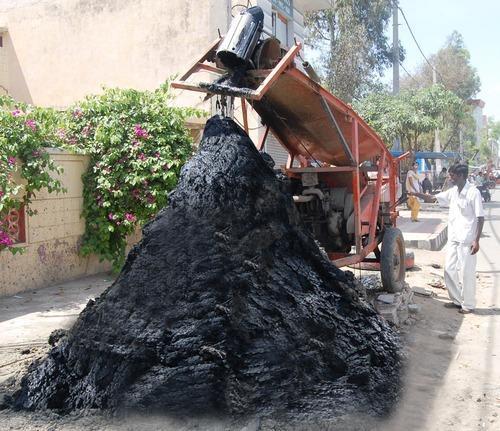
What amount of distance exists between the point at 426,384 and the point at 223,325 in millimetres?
1912

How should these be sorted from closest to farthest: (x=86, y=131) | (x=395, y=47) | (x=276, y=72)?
(x=276, y=72) < (x=86, y=131) < (x=395, y=47)

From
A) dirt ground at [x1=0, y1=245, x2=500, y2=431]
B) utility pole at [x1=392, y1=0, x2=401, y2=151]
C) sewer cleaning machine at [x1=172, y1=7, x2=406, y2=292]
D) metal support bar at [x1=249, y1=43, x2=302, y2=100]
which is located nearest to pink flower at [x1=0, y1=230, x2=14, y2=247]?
dirt ground at [x1=0, y1=245, x2=500, y2=431]

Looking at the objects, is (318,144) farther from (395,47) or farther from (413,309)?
(395,47)

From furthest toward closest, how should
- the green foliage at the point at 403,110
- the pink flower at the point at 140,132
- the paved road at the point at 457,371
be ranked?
the green foliage at the point at 403,110 → the pink flower at the point at 140,132 → the paved road at the point at 457,371

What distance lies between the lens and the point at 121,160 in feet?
25.0

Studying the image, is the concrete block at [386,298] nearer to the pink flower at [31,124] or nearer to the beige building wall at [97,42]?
the pink flower at [31,124]

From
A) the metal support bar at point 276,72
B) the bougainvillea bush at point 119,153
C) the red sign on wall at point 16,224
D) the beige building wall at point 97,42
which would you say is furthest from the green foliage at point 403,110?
the metal support bar at point 276,72

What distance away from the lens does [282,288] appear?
11.9ft

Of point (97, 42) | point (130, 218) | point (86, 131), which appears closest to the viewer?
point (130, 218)

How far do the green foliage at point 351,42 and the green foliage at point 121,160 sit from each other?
50.1 feet

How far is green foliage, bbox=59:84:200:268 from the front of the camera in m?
7.54

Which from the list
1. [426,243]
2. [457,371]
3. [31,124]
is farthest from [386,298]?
[426,243]

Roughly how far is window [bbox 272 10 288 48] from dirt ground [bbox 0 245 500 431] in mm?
8549

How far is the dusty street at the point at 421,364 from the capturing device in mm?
3176
